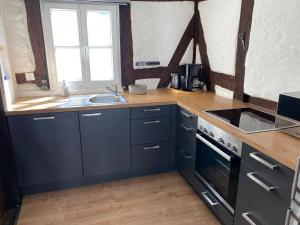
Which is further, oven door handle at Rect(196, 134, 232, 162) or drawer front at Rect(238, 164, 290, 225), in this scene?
oven door handle at Rect(196, 134, 232, 162)

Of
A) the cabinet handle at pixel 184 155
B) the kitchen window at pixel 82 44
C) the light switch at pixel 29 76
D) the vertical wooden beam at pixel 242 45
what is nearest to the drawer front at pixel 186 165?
the cabinet handle at pixel 184 155

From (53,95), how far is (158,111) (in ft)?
4.00

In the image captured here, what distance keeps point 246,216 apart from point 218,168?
0.44 metres

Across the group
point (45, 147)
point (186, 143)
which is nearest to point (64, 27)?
point (45, 147)

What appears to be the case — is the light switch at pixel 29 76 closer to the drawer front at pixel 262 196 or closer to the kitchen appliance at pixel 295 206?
the drawer front at pixel 262 196

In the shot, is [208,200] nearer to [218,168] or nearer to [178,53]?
[218,168]

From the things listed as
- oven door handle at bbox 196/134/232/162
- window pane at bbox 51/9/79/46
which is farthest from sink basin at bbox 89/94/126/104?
oven door handle at bbox 196/134/232/162

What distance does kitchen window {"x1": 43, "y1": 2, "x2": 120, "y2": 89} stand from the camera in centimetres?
260

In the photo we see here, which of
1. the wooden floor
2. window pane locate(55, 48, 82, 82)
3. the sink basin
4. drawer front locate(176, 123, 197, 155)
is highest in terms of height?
window pane locate(55, 48, 82, 82)

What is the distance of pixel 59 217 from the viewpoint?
213 centimetres

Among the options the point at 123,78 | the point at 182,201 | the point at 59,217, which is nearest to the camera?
the point at 59,217

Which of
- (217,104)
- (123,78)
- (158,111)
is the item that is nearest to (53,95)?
(123,78)

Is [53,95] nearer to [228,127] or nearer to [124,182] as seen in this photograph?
[124,182]

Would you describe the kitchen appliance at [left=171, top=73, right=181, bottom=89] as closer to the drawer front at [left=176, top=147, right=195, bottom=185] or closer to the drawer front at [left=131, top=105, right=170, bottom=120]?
the drawer front at [left=131, top=105, right=170, bottom=120]
